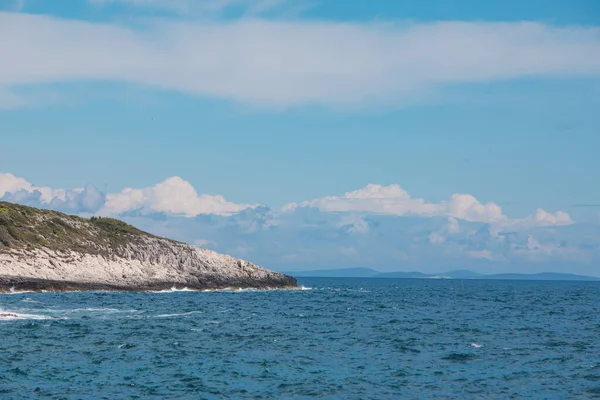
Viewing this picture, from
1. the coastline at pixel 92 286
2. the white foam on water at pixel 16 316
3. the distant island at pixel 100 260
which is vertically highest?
the distant island at pixel 100 260

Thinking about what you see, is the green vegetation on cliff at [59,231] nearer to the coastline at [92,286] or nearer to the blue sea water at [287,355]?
the coastline at [92,286]

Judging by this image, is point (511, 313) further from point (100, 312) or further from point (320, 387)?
point (320, 387)

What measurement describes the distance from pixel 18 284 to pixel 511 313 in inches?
2734

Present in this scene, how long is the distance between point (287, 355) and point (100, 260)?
273ft

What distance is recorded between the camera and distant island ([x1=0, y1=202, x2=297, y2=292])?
11006 cm

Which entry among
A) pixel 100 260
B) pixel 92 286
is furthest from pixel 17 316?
pixel 100 260

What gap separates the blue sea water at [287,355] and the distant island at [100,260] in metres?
28.5

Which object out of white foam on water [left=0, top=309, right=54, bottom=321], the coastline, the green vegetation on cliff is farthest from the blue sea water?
the green vegetation on cliff

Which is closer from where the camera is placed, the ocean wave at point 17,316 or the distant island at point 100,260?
the ocean wave at point 17,316

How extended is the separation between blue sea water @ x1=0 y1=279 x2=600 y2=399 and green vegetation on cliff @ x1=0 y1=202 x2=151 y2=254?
4040cm

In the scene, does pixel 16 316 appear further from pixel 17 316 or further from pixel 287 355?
pixel 287 355

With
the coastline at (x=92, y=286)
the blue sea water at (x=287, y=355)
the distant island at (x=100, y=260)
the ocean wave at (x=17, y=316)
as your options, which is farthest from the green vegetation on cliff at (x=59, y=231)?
the ocean wave at (x=17, y=316)

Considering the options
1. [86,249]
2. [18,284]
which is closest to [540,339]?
[18,284]

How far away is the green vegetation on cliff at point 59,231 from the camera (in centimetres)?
11975
